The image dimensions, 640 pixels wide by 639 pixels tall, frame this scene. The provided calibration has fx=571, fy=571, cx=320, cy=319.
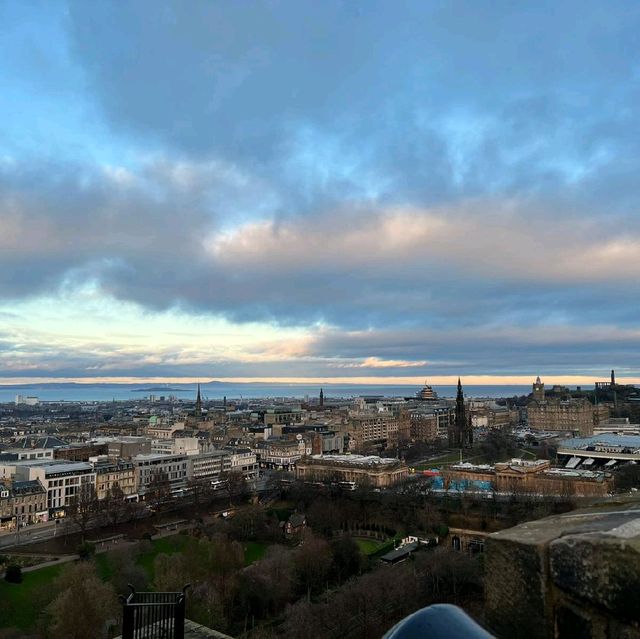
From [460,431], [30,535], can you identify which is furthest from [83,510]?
[460,431]

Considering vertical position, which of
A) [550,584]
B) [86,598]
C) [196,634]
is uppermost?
[550,584]

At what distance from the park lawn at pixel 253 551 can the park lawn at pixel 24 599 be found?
9.53 meters

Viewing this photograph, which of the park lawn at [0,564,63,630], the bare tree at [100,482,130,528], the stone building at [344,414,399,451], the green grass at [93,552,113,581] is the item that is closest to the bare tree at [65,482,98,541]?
the bare tree at [100,482,130,528]

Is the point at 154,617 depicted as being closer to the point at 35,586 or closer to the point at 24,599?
the point at 24,599

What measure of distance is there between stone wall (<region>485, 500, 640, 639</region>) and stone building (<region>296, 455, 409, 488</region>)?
147ft

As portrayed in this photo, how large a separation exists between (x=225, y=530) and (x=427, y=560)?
1302 cm

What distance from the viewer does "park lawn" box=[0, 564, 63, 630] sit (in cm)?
2172

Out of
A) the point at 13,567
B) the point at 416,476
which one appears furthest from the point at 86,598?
the point at 416,476

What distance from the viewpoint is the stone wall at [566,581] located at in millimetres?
1776

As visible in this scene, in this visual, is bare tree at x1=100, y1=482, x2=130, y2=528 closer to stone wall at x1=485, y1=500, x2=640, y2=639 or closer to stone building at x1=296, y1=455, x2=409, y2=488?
stone building at x1=296, y1=455, x2=409, y2=488

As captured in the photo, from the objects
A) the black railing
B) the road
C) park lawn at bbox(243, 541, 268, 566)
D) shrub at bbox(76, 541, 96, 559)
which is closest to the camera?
the black railing

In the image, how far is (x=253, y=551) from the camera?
107 feet

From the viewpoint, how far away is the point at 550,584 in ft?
6.49

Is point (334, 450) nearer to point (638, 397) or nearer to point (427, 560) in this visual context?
point (427, 560)
